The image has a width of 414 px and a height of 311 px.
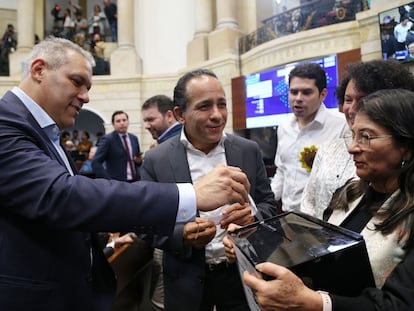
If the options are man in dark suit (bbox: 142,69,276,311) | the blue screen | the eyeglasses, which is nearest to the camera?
the eyeglasses

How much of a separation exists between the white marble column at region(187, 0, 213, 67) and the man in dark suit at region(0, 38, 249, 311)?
8.97 m

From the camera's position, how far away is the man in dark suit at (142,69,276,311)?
1464 millimetres

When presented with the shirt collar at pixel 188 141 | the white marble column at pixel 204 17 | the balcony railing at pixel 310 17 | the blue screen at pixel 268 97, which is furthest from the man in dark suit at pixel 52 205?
the white marble column at pixel 204 17

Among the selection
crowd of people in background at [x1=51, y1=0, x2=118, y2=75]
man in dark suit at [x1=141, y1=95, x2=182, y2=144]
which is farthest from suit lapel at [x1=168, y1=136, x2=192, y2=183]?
crowd of people in background at [x1=51, y1=0, x2=118, y2=75]

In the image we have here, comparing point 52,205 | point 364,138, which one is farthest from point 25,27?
point 364,138

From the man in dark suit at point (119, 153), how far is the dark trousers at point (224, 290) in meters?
3.29

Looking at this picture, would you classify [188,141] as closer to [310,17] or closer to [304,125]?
[304,125]

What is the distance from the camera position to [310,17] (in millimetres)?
7242

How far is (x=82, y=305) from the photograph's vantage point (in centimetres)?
117

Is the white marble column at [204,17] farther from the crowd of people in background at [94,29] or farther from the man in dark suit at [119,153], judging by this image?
the man in dark suit at [119,153]

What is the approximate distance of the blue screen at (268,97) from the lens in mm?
7313

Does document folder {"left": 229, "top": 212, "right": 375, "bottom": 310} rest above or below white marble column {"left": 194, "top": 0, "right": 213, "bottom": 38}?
below

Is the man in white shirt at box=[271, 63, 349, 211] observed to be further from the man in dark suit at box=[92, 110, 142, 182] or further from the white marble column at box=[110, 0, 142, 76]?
the white marble column at box=[110, 0, 142, 76]

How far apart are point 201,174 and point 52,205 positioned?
805 mm
